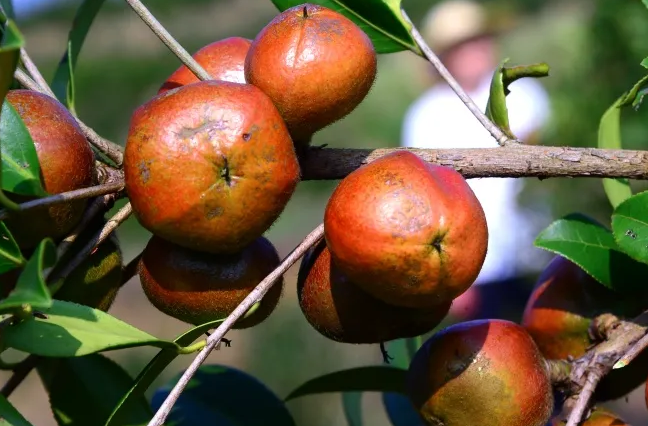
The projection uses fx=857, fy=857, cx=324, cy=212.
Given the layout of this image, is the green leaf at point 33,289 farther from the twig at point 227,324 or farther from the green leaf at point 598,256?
the green leaf at point 598,256

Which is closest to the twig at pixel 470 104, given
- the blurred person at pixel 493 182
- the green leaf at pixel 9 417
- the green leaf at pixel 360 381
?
the green leaf at pixel 360 381

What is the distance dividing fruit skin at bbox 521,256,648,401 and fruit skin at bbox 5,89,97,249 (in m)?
0.68

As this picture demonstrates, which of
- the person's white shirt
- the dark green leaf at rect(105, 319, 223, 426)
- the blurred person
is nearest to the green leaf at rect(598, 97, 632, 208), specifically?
the dark green leaf at rect(105, 319, 223, 426)

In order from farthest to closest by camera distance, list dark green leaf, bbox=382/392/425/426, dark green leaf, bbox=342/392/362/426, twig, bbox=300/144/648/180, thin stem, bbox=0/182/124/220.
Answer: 1. dark green leaf, bbox=342/392/362/426
2. dark green leaf, bbox=382/392/425/426
3. twig, bbox=300/144/648/180
4. thin stem, bbox=0/182/124/220

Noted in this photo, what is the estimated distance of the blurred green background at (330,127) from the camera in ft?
13.5

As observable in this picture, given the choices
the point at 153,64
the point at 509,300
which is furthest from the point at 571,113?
the point at 153,64

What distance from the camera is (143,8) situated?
0.98 metres

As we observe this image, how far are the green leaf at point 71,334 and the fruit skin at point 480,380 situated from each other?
380 millimetres

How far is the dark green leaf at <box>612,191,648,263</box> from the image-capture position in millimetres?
1067

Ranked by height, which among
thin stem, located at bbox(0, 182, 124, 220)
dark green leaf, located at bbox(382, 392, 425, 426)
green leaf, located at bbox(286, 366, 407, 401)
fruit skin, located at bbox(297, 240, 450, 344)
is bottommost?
dark green leaf, located at bbox(382, 392, 425, 426)

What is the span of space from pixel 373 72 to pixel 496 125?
0.84 ft

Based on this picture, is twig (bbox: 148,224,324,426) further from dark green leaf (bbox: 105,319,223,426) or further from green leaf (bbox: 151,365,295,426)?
green leaf (bbox: 151,365,295,426)

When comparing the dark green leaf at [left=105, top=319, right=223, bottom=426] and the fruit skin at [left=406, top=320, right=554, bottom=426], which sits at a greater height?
the dark green leaf at [left=105, top=319, right=223, bottom=426]

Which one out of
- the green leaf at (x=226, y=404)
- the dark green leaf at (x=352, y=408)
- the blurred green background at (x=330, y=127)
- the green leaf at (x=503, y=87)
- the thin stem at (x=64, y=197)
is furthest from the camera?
the blurred green background at (x=330, y=127)
